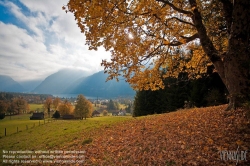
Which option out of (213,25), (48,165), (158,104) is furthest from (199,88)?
(48,165)

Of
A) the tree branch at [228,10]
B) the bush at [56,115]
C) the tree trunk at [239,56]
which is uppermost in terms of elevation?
the tree branch at [228,10]

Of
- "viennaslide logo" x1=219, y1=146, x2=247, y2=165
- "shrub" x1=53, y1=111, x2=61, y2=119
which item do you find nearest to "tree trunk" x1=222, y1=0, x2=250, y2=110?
"viennaslide logo" x1=219, y1=146, x2=247, y2=165

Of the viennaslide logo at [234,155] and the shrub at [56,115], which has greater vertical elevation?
the viennaslide logo at [234,155]

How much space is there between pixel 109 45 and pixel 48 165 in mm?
6774

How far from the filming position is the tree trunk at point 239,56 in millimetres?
6691

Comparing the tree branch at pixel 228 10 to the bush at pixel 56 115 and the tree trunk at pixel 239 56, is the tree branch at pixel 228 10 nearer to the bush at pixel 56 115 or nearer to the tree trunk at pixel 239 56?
the tree trunk at pixel 239 56

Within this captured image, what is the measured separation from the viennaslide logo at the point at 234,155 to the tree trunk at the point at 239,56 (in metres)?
3.17

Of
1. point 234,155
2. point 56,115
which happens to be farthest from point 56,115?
point 234,155

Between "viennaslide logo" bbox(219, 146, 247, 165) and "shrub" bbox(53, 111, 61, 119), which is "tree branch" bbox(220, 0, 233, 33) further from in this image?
"shrub" bbox(53, 111, 61, 119)

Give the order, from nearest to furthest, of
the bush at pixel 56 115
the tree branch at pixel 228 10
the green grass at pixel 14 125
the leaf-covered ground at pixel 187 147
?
the leaf-covered ground at pixel 187 147 → the tree branch at pixel 228 10 → the green grass at pixel 14 125 → the bush at pixel 56 115

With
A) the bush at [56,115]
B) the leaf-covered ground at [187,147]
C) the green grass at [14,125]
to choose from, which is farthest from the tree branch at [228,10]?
the bush at [56,115]

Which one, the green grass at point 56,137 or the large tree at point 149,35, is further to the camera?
the green grass at point 56,137

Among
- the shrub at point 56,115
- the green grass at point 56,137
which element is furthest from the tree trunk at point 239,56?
the shrub at point 56,115

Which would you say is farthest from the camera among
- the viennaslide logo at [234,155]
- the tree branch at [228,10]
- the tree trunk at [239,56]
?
the tree branch at [228,10]
